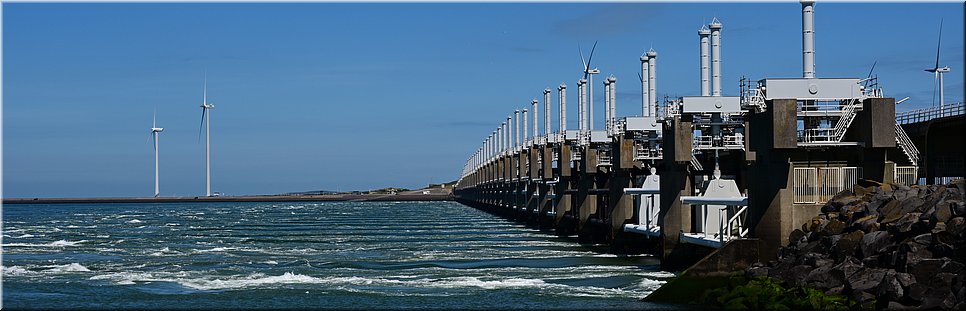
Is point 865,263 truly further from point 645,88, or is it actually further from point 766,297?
point 645,88

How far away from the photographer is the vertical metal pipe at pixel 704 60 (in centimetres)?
5228

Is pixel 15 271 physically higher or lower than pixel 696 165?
lower

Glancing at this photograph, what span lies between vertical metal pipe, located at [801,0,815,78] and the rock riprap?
24.7ft

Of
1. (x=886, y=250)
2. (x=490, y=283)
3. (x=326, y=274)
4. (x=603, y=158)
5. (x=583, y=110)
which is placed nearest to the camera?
(x=886, y=250)

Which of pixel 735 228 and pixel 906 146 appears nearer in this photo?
pixel 906 146

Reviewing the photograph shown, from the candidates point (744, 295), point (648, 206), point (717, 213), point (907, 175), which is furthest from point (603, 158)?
point (744, 295)

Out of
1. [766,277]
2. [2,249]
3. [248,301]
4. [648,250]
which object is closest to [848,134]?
[766,277]

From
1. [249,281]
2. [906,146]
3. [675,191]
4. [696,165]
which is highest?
[906,146]

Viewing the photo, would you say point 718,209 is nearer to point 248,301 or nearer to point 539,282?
point 539,282

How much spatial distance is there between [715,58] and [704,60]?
0.48 meters

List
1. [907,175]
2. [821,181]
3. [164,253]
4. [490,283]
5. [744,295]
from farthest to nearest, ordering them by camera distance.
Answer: [164,253]
[490,283]
[907,175]
[821,181]
[744,295]

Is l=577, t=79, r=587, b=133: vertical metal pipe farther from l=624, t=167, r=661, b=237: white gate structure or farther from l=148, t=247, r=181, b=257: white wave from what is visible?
l=148, t=247, r=181, b=257: white wave

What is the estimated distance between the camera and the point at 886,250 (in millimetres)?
30422

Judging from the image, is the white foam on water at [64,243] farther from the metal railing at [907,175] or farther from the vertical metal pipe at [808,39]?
the metal railing at [907,175]
